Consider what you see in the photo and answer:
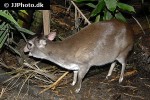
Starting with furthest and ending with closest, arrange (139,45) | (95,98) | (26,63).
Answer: (139,45) < (26,63) < (95,98)

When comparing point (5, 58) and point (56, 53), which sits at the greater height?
point (56, 53)

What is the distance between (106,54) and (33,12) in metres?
1.79

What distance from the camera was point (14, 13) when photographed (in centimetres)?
689

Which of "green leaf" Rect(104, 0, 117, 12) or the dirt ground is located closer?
"green leaf" Rect(104, 0, 117, 12)

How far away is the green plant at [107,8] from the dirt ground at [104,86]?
3.11 ft

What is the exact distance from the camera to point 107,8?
7.18 metres

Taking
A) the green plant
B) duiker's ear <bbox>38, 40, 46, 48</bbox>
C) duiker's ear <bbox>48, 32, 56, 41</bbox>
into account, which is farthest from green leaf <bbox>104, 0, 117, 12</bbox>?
duiker's ear <bbox>38, 40, 46, 48</bbox>

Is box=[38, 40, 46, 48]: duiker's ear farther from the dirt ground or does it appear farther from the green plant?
A: the green plant

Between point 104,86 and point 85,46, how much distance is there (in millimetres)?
965

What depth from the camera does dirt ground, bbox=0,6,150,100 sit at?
22.5ft

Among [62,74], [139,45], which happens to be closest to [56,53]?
[62,74]

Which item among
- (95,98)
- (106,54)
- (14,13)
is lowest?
(95,98)

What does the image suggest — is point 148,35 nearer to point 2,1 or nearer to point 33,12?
point 33,12

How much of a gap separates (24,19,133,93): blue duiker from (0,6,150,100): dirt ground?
0.33m
